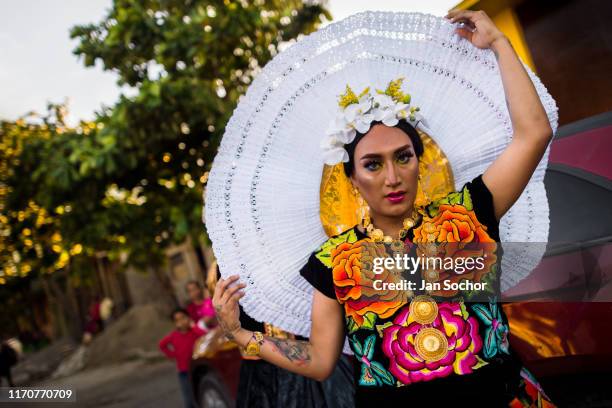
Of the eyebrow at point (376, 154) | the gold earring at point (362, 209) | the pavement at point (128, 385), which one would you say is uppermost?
the eyebrow at point (376, 154)

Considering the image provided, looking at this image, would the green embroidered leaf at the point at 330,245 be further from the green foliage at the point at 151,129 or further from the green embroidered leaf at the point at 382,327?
the green foliage at the point at 151,129

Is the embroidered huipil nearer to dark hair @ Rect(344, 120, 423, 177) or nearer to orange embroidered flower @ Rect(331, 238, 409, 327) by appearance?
orange embroidered flower @ Rect(331, 238, 409, 327)

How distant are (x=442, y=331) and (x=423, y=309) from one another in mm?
74

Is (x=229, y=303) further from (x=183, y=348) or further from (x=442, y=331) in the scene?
(x=183, y=348)

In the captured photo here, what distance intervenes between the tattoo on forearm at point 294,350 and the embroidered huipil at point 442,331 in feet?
0.63

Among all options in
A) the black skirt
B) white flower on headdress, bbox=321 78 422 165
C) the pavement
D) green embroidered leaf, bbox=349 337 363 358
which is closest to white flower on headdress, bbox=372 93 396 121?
white flower on headdress, bbox=321 78 422 165

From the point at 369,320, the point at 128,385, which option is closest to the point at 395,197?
the point at 369,320

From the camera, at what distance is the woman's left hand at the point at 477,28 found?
1.57 m

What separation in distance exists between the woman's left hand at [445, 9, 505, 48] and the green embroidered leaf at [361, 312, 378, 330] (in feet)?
2.85

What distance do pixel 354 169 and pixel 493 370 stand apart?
2.25 feet

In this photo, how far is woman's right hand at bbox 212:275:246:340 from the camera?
1.72 m

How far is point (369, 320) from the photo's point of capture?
4.80ft

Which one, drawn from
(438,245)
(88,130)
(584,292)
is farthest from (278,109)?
(88,130)

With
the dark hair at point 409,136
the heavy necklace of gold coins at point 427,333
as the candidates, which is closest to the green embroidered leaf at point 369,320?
the heavy necklace of gold coins at point 427,333
